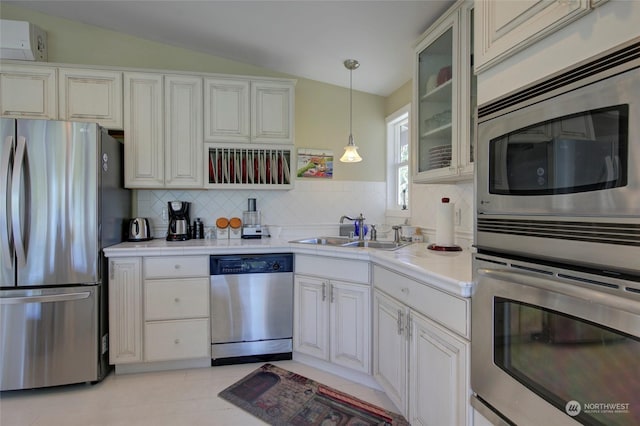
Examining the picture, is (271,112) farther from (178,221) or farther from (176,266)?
(176,266)

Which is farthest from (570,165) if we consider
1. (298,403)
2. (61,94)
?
(61,94)

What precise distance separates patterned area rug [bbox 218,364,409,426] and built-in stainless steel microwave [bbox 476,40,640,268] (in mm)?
1334

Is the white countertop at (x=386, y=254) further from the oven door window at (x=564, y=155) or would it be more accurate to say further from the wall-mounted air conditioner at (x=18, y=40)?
the wall-mounted air conditioner at (x=18, y=40)

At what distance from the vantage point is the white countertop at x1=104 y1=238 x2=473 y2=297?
1.33m

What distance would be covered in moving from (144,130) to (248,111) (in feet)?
2.81

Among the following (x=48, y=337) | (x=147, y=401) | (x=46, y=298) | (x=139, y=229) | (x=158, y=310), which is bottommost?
(x=147, y=401)

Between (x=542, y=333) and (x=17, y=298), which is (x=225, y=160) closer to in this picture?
(x=17, y=298)

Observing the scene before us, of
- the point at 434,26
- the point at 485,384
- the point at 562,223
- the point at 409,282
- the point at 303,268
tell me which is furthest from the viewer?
the point at 303,268

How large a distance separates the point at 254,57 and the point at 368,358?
8.75 ft

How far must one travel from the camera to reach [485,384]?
1.10m

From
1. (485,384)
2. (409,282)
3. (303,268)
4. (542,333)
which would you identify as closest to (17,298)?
(303,268)

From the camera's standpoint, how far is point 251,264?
2441 millimetres

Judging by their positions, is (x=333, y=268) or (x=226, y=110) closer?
(x=333, y=268)

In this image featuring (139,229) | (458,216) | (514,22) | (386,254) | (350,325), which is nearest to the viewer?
(514,22)
